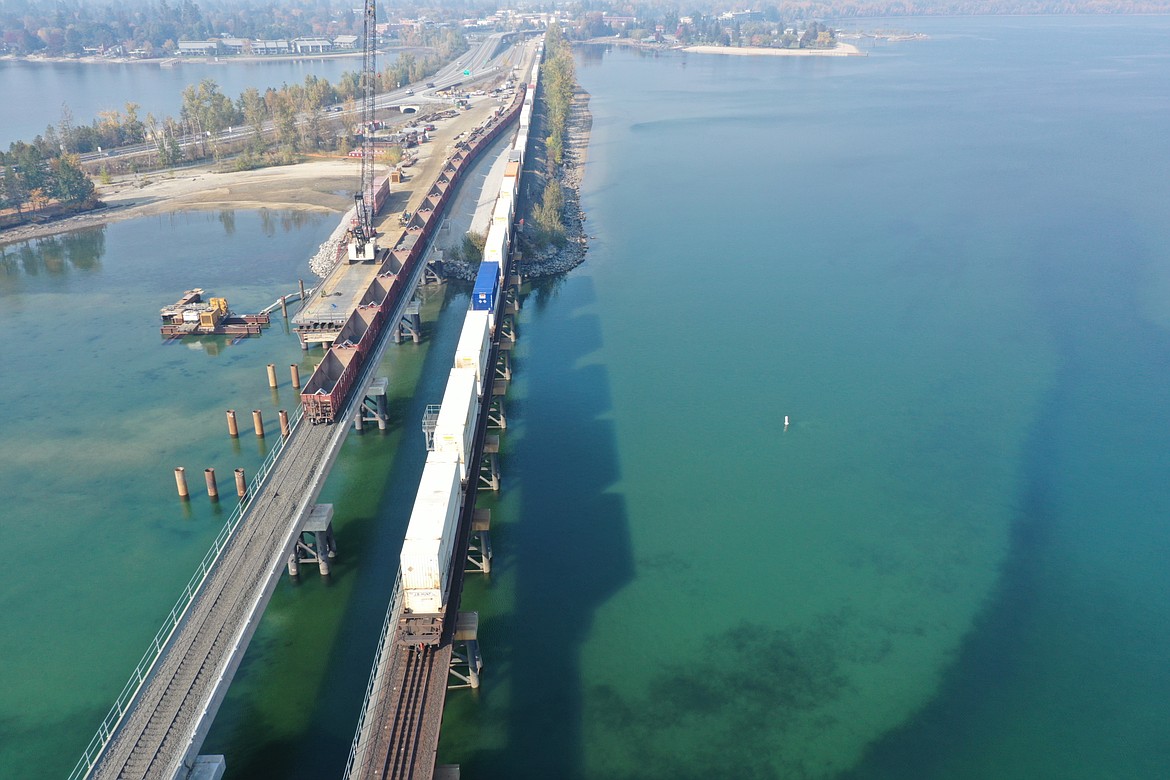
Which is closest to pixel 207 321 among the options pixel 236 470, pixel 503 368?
pixel 503 368

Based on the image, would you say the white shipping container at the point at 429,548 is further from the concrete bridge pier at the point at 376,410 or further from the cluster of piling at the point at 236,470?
the concrete bridge pier at the point at 376,410

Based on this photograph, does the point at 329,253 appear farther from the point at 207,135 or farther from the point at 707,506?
the point at 207,135

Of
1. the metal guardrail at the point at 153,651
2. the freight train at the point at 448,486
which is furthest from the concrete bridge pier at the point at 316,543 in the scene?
the freight train at the point at 448,486

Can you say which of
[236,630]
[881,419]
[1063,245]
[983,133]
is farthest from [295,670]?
[983,133]

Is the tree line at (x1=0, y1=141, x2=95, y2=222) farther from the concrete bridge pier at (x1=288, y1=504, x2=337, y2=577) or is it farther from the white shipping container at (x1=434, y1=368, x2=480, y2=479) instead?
the concrete bridge pier at (x1=288, y1=504, x2=337, y2=577)

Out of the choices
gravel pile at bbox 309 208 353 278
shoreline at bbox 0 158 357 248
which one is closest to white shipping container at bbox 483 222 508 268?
gravel pile at bbox 309 208 353 278
